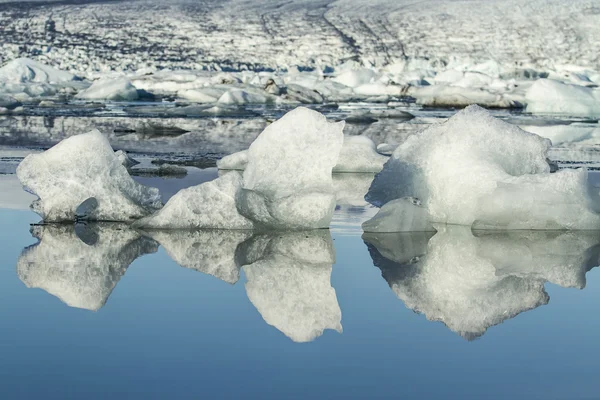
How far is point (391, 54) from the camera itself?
27.9 meters

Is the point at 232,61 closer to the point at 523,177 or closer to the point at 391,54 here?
the point at 391,54

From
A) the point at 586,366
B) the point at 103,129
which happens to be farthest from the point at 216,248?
the point at 103,129

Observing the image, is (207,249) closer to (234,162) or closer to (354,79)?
(234,162)

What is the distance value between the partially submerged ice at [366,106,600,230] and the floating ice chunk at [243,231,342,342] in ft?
1.76

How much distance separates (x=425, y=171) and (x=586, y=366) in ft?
7.15

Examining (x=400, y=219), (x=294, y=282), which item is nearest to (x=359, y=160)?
(x=400, y=219)

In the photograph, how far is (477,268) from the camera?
2.99 meters

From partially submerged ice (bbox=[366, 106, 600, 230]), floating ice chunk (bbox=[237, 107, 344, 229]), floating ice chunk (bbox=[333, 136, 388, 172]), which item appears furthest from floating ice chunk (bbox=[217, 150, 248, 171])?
floating ice chunk (bbox=[237, 107, 344, 229])

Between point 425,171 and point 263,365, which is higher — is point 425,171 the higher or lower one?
the lower one

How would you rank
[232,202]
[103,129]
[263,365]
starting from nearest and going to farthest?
[263,365] → [232,202] → [103,129]

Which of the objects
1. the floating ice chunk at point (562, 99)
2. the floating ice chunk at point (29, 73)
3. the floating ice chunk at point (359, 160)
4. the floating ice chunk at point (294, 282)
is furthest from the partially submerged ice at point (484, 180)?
the floating ice chunk at point (29, 73)

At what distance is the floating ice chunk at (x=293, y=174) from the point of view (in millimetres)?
3693

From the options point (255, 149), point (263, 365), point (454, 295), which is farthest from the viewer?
point (255, 149)

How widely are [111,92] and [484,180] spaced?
13094 millimetres
